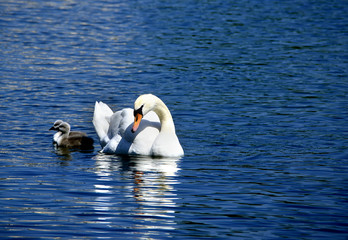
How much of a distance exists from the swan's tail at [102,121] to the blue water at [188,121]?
28.0 inches

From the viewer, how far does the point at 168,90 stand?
21000 millimetres

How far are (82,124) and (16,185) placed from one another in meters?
5.60

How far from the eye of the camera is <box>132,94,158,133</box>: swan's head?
46.9 ft

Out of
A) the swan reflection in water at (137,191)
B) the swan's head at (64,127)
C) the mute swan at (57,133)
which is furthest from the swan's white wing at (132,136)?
the swan's head at (64,127)

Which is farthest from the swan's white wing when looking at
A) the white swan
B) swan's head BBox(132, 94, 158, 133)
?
swan's head BBox(132, 94, 158, 133)

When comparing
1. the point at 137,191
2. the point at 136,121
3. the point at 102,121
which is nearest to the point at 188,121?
the point at 102,121

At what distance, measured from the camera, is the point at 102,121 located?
16.5 metres

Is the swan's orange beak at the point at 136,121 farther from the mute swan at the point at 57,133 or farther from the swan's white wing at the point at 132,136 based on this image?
the mute swan at the point at 57,133

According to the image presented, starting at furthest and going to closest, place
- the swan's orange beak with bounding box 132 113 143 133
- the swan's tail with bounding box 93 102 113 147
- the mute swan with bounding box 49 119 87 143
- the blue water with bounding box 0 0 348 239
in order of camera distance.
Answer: the swan's tail with bounding box 93 102 113 147
the mute swan with bounding box 49 119 87 143
the swan's orange beak with bounding box 132 113 143 133
the blue water with bounding box 0 0 348 239

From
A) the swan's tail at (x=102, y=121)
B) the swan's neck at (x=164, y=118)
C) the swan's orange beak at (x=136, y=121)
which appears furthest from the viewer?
the swan's tail at (x=102, y=121)

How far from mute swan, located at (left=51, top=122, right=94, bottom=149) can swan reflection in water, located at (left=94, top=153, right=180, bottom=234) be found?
1.07 m

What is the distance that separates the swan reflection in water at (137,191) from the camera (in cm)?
1059

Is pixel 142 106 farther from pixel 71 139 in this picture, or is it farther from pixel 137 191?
pixel 137 191

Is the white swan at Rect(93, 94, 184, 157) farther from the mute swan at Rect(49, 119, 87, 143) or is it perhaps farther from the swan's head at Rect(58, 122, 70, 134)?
the swan's head at Rect(58, 122, 70, 134)
